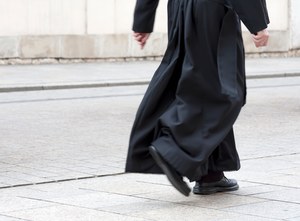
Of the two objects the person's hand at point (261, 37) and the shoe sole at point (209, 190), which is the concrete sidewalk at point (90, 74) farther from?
the person's hand at point (261, 37)

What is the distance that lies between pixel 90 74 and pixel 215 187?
1203cm

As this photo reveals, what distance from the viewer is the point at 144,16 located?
5773mm

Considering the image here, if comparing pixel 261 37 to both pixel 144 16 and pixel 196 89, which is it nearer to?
pixel 196 89

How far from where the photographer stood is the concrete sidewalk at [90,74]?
15.7 metres

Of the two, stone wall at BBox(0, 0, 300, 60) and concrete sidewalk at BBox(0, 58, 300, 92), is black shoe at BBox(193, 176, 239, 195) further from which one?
stone wall at BBox(0, 0, 300, 60)

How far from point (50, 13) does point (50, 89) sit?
4.55m

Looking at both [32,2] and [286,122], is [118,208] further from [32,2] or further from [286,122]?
[32,2]

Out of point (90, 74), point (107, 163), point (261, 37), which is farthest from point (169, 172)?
point (90, 74)

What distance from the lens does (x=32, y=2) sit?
19391 millimetres

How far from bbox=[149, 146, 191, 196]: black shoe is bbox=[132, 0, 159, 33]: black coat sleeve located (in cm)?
83

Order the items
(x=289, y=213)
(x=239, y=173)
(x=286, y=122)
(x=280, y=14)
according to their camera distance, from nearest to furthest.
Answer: (x=289, y=213) → (x=239, y=173) → (x=286, y=122) → (x=280, y=14)

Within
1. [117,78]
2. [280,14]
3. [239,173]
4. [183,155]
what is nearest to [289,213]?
[183,155]

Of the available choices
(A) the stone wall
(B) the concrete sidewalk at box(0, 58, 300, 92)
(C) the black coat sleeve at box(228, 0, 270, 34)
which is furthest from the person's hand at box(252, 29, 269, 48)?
(A) the stone wall

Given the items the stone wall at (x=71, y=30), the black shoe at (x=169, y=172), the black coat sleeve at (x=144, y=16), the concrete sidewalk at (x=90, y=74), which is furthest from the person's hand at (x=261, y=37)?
the stone wall at (x=71, y=30)
